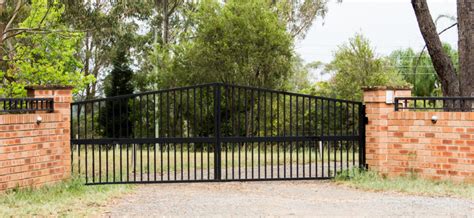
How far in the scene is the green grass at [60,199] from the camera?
24.7 ft

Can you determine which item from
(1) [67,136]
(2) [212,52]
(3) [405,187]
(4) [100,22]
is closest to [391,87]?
A: (3) [405,187]

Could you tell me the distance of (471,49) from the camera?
42.0ft

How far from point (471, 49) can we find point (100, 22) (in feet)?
41.7

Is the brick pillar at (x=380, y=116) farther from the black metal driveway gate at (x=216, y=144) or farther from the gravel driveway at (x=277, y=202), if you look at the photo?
the gravel driveway at (x=277, y=202)

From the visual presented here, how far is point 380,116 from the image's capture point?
1107cm

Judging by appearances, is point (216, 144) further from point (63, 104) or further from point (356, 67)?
point (356, 67)

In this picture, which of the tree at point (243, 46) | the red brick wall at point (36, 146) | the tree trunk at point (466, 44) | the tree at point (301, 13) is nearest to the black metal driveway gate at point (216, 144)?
the red brick wall at point (36, 146)

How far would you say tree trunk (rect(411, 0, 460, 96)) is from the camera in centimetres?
1316

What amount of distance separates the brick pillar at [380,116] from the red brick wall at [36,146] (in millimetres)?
5125

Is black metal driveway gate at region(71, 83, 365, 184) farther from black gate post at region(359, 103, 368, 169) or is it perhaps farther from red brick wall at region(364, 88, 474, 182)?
red brick wall at region(364, 88, 474, 182)

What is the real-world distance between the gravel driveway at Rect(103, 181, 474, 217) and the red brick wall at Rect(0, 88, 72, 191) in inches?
56.1

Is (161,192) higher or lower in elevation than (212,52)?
lower

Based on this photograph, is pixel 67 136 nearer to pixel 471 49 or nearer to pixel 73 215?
pixel 73 215

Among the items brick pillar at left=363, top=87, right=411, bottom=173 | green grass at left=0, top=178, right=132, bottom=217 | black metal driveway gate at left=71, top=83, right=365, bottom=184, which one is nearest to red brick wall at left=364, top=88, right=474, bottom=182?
A: brick pillar at left=363, top=87, right=411, bottom=173
